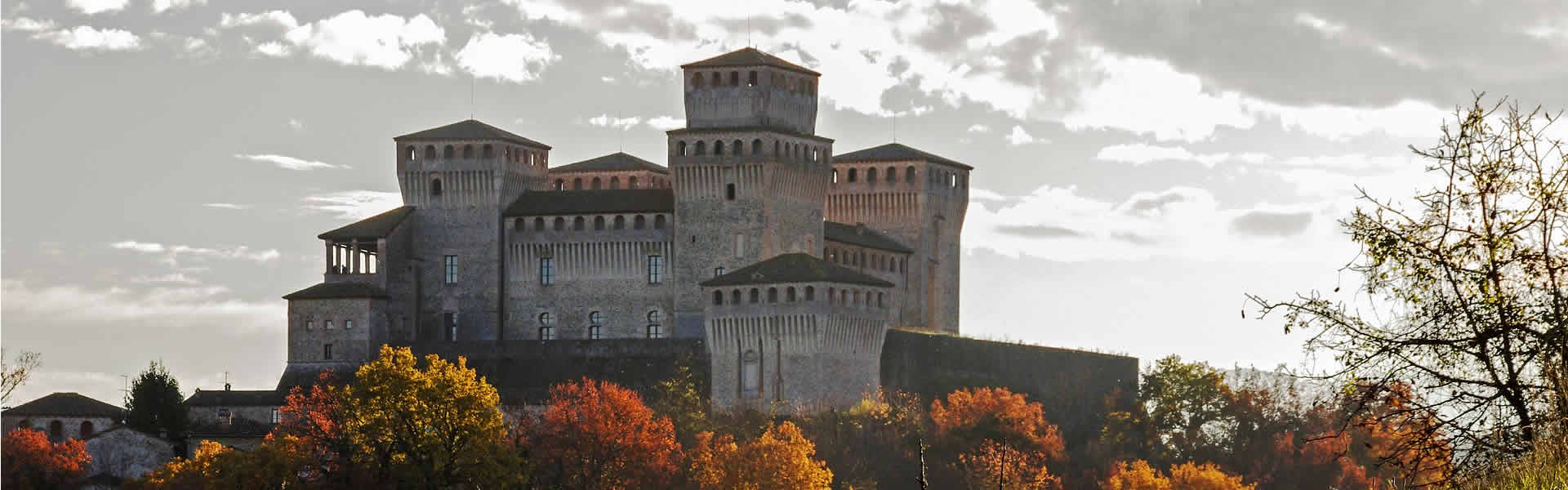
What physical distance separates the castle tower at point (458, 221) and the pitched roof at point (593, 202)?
2.30 feet

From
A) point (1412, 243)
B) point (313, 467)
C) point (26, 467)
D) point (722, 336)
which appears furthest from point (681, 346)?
point (1412, 243)

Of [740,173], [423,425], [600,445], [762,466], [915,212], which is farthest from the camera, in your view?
[915,212]

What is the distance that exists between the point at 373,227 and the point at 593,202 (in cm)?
753

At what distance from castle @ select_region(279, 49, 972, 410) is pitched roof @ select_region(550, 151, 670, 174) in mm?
4902

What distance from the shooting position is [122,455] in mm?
74875

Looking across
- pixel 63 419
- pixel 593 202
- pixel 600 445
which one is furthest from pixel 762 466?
pixel 63 419

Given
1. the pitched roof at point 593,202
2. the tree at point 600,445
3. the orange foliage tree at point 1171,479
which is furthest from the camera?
the pitched roof at point 593,202

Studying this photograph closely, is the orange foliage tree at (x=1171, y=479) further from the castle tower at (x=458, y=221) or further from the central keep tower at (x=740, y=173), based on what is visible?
the castle tower at (x=458, y=221)

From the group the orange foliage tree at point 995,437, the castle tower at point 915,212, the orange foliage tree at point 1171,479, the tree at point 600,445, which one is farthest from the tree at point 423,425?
the castle tower at point 915,212

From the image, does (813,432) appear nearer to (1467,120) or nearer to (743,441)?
(743,441)

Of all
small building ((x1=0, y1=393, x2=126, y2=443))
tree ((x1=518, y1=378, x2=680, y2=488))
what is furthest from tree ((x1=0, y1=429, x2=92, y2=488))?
tree ((x1=518, y1=378, x2=680, y2=488))

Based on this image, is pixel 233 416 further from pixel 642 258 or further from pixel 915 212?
pixel 915 212

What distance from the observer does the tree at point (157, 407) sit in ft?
258

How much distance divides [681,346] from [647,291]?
11.9 feet
